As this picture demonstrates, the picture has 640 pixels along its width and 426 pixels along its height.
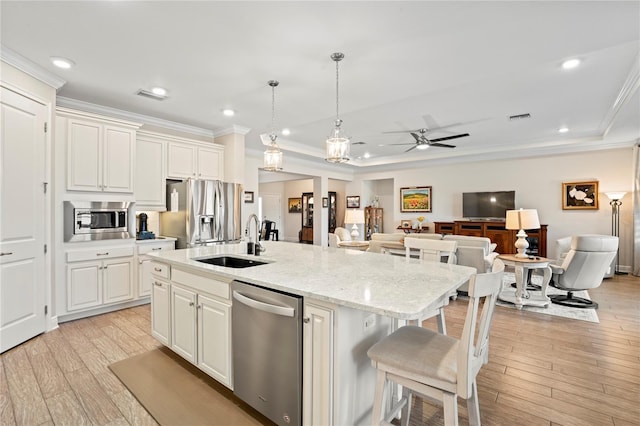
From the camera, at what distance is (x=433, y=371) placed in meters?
1.32

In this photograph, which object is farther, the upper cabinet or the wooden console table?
the wooden console table

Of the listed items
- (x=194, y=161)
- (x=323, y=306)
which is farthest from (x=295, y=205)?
(x=323, y=306)

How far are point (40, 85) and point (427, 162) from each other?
7919 mm

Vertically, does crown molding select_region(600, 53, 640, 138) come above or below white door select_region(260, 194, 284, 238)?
above

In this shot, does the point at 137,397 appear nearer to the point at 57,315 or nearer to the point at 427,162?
the point at 57,315

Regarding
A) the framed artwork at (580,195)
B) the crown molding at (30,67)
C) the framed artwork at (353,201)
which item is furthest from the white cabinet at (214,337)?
the framed artwork at (353,201)

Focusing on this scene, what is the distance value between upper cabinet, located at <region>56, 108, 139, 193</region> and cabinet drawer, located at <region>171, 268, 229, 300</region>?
6.94ft

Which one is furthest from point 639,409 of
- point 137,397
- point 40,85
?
point 40,85

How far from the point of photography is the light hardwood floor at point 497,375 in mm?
1911

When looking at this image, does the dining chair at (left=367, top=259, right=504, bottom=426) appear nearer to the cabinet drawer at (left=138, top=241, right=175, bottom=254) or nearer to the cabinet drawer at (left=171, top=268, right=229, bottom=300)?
the cabinet drawer at (left=171, top=268, right=229, bottom=300)

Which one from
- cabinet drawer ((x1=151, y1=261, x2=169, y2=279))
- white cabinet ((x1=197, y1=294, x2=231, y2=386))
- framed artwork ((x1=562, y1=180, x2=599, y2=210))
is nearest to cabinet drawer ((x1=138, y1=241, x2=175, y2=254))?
cabinet drawer ((x1=151, y1=261, x2=169, y2=279))

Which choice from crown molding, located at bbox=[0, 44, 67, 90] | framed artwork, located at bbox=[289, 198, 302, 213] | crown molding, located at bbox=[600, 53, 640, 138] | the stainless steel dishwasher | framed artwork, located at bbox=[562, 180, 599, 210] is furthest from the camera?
framed artwork, located at bbox=[289, 198, 302, 213]

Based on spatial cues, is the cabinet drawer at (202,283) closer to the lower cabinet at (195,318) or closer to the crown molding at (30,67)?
the lower cabinet at (195,318)

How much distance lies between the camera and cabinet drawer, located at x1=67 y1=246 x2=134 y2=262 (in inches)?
135
